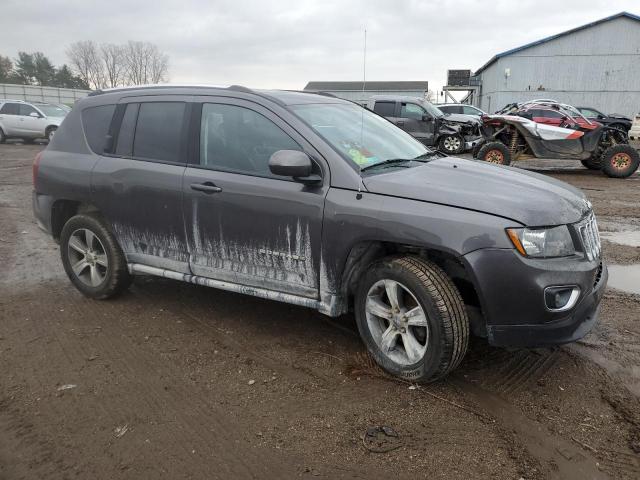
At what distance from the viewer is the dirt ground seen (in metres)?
2.50

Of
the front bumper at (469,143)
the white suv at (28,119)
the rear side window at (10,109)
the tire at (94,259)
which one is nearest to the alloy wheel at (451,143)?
the front bumper at (469,143)

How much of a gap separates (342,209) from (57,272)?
3848 millimetres

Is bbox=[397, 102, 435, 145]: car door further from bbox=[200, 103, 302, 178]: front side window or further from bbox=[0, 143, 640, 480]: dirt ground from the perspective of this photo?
bbox=[200, 103, 302, 178]: front side window

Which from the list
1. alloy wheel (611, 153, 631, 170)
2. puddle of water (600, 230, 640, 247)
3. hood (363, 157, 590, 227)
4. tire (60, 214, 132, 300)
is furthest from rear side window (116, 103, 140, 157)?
alloy wheel (611, 153, 631, 170)

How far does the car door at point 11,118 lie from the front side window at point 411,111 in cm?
1633

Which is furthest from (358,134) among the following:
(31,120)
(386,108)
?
(31,120)

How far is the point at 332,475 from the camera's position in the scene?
7.91 feet

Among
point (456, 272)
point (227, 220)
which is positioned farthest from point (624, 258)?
point (227, 220)

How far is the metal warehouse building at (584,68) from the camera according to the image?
111ft

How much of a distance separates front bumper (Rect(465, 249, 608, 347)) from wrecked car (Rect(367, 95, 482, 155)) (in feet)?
43.7

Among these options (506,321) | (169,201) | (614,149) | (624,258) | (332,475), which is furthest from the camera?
(614,149)

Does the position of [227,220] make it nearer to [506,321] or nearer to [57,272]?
[506,321]

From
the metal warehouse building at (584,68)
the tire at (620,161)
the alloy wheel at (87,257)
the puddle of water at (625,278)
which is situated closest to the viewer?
the alloy wheel at (87,257)

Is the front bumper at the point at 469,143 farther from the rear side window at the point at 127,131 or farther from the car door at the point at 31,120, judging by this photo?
the car door at the point at 31,120
